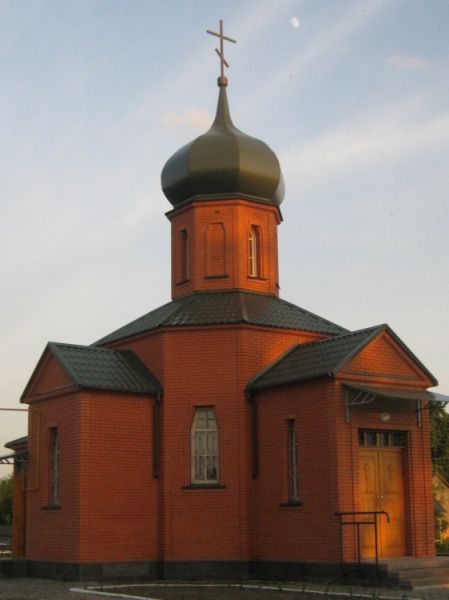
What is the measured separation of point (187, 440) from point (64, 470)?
244 centimetres

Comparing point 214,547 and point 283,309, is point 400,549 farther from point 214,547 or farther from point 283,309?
point 283,309

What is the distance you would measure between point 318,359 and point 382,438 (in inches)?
73.7

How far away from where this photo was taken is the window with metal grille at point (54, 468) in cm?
1865

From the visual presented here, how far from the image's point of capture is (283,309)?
2003 cm

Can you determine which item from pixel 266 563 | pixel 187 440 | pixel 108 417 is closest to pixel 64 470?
pixel 108 417

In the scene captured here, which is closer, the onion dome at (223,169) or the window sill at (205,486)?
the window sill at (205,486)

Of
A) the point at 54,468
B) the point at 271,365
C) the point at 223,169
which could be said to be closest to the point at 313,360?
the point at 271,365

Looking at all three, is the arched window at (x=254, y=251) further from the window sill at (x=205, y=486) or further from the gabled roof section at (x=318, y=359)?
the window sill at (x=205, y=486)

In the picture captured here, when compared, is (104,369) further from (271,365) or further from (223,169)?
(223,169)

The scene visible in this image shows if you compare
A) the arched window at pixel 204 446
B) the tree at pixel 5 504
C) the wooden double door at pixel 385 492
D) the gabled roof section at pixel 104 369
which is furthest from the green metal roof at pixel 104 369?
the tree at pixel 5 504

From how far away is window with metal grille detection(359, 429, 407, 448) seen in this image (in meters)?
17.1

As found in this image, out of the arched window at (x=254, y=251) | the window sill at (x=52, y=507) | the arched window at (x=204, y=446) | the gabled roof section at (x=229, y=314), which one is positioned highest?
the arched window at (x=254, y=251)

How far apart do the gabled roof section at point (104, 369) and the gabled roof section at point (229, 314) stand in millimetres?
739

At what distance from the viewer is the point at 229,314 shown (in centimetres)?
1891
